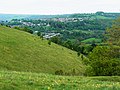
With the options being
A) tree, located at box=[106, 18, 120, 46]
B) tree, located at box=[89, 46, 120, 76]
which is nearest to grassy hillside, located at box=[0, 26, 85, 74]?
tree, located at box=[89, 46, 120, 76]

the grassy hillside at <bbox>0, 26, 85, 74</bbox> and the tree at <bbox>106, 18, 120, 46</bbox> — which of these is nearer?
the grassy hillside at <bbox>0, 26, 85, 74</bbox>

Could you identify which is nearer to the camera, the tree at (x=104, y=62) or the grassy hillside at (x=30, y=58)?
the tree at (x=104, y=62)

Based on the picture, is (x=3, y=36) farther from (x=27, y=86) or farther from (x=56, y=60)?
(x=27, y=86)

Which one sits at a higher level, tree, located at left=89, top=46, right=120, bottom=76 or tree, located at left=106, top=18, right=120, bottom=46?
tree, located at left=106, top=18, right=120, bottom=46

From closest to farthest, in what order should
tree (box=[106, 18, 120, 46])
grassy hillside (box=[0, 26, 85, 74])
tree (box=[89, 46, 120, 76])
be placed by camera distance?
tree (box=[89, 46, 120, 76]), grassy hillside (box=[0, 26, 85, 74]), tree (box=[106, 18, 120, 46])

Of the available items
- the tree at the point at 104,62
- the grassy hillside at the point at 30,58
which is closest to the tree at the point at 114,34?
the tree at the point at 104,62

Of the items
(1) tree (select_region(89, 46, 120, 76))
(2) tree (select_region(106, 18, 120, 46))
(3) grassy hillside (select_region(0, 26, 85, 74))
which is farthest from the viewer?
(2) tree (select_region(106, 18, 120, 46))

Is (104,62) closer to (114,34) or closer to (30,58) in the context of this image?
(30,58)

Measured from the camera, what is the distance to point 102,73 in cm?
5550

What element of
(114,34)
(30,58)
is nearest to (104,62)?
(30,58)

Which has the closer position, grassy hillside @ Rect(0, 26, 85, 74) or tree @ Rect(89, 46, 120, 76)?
tree @ Rect(89, 46, 120, 76)

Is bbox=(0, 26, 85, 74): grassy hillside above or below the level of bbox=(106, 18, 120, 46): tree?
below

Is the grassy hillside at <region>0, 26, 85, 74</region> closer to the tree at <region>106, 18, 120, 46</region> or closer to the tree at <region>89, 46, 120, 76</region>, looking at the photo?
the tree at <region>89, 46, 120, 76</region>

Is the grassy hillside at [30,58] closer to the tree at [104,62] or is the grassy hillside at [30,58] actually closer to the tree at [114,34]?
the tree at [104,62]
